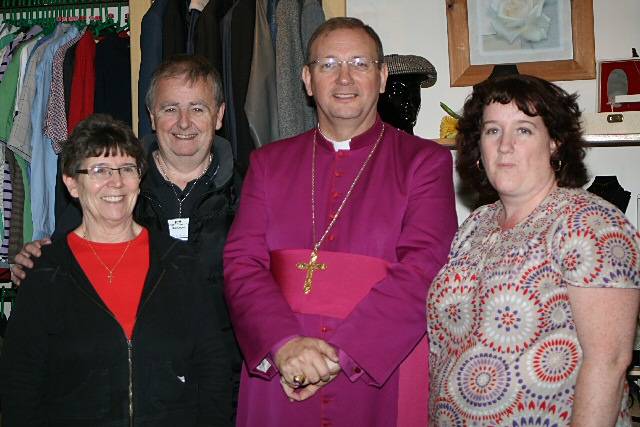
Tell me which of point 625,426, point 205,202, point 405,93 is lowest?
point 625,426

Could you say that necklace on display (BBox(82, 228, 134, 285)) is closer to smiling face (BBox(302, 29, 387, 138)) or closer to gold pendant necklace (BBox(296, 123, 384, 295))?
gold pendant necklace (BBox(296, 123, 384, 295))

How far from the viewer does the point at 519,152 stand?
1841 mm

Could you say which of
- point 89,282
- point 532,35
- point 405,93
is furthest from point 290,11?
point 89,282

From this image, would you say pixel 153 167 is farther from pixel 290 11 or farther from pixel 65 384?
pixel 290 11

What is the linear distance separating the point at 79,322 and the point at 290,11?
1830mm

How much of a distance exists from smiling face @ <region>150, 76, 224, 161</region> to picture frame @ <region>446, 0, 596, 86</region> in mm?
1753

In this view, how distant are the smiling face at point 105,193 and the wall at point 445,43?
86.1 inches

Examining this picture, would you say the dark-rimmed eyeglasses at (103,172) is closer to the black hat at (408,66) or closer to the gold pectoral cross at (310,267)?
the gold pectoral cross at (310,267)

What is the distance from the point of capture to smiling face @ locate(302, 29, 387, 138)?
2.20 metres

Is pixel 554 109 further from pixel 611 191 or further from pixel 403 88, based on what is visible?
pixel 611 191

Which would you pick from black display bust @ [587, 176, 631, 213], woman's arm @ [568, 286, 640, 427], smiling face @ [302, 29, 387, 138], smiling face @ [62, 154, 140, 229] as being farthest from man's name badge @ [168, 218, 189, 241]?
black display bust @ [587, 176, 631, 213]

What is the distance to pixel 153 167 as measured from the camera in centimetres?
259

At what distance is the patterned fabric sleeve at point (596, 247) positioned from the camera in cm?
160

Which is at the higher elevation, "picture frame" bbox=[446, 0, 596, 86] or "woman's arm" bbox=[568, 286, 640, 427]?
"picture frame" bbox=[446, 0, 596, 86]
